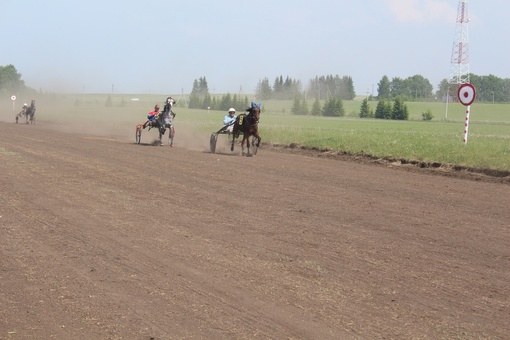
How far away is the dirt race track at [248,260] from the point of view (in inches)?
247

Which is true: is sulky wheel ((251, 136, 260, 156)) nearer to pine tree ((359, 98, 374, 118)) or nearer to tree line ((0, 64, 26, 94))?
pine tree ((359, 98, 374, 118))

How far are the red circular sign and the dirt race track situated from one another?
27.4ft

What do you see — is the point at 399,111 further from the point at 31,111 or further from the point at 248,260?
the point at 248,260

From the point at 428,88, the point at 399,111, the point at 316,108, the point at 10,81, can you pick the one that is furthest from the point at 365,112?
the point at 428,88

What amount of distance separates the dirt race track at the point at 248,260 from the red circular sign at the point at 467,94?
8337 mm

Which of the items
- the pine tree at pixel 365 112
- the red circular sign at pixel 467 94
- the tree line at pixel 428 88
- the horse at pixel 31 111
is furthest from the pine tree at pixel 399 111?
the red circular sign at pixel 467 94

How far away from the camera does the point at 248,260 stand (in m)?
8.56

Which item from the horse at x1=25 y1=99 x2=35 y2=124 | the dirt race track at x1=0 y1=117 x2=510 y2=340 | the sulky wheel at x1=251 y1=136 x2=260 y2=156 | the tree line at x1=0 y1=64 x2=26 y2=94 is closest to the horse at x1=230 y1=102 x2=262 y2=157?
the sulky wheel at x1=251 y1=136 x2=260 y2=156

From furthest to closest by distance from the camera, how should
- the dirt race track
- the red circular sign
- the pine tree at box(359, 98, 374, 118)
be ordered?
the pine tree at box(359, 98, 374, 118), the red circular sign, the dirt race track

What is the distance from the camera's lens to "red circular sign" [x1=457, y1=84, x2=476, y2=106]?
23.7 m

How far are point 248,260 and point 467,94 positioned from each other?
1727 cm

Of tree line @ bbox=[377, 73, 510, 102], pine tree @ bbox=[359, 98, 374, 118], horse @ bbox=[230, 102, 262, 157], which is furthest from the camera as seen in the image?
tree line @ bbox=[377, 73, 510, 102]

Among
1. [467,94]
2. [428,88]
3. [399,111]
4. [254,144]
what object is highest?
[428,88]

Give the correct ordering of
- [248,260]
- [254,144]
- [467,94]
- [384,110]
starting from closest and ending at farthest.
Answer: [248,260] → [467,94] → [254,144] → [384,110]
